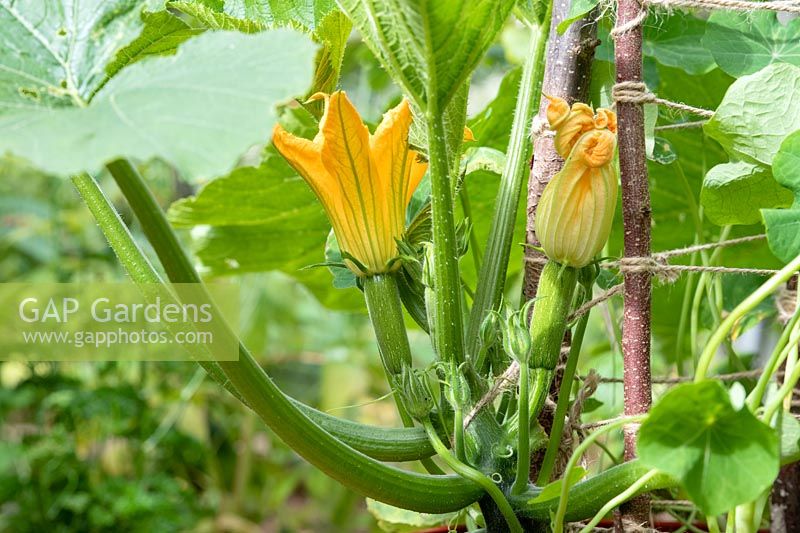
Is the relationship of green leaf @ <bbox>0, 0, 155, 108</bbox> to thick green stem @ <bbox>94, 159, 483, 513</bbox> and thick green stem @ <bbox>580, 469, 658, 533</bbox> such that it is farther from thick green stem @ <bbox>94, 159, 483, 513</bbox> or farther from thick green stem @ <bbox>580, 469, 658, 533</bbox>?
thick green stem @ <bbox>580, 469, 658, 533</bbox>

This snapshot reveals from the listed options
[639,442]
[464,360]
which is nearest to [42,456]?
[464,360]

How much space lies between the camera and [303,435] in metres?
0.48

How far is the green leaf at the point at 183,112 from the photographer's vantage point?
38 centimetres

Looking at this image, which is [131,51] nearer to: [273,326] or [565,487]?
[565,487]

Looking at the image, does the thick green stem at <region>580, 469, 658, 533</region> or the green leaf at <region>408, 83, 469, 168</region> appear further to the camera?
the green leaf at <region>408, 83, 469, 168</region>

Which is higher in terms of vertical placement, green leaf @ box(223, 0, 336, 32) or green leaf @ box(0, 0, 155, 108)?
green leaf @ box(223, 0, 336, 32)

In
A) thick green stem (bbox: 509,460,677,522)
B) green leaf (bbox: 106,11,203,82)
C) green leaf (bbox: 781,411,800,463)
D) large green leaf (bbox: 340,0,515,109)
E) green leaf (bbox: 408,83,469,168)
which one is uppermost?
green leaf (bbox: 106,11,203,82)

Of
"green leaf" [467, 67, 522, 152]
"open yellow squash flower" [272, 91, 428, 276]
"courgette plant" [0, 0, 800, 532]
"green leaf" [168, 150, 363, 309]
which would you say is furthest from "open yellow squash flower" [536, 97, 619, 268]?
"green leaf" [168, 150, 363, 309]

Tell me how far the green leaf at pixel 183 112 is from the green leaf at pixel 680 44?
45 centimetres

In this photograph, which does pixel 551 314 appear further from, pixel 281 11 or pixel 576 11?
pixel 281 11

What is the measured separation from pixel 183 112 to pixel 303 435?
19 centimetres

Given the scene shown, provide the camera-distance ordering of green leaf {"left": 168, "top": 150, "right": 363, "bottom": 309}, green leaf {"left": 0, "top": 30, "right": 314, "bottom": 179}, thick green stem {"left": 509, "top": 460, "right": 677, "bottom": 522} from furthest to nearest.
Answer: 1. green leaf {"left": 168, "top": 150, "right": 363, "bottom": 309}
2. thick green stem {"left": 509, "top": 460, "right": 677, "bottom": 522}
3. green leaf {"left": 0, "top": 30, "right": 314, "bottom": 179}

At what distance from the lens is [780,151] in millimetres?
532

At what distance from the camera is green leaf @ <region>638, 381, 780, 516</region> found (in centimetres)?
41
